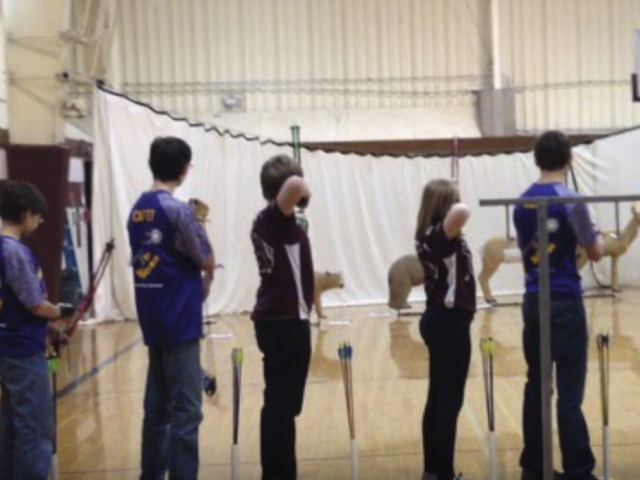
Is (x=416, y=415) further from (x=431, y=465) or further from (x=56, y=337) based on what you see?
(x=56, y=337)

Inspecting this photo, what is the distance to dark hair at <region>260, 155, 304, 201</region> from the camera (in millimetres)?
4148

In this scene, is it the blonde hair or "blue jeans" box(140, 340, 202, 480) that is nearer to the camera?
"blue jeans" box(140, 340, 202, 480)

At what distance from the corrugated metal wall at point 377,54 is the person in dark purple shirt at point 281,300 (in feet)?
41.3

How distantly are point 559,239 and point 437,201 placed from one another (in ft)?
1.64

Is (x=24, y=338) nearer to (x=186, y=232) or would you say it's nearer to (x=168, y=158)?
(x=186, y=232)

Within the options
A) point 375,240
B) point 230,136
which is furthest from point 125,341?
point 375,240

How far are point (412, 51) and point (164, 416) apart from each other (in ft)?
43.6

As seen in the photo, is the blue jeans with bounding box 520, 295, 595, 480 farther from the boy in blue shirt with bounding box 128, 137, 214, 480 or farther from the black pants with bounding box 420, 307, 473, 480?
the boy in blue shirt with bounding box 128, 137, 214, 480

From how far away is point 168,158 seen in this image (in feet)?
13.4

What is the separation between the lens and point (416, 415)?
6301 millimetres

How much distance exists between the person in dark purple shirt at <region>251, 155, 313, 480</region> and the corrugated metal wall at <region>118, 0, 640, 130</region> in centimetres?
1258

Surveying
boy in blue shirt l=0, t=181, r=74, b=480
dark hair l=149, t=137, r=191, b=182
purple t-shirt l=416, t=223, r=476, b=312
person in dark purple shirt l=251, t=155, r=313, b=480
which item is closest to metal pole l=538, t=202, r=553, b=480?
purple t-shirt l=416, t=223, r=476, b=312

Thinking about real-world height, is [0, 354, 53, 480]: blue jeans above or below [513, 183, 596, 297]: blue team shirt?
below

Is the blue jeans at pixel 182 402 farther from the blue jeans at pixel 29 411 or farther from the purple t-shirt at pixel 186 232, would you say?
the blue jeans at pixel 29 411
